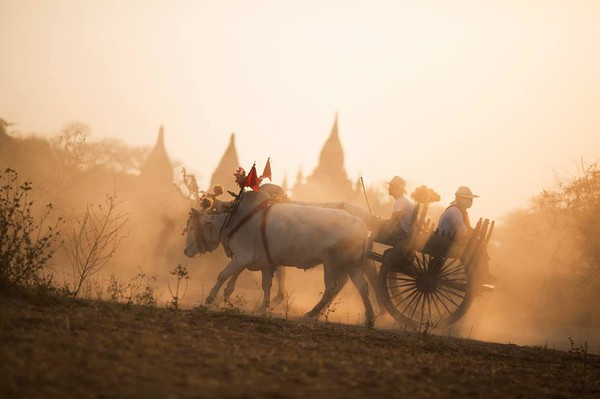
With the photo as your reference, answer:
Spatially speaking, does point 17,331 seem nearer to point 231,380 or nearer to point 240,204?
point 231,380

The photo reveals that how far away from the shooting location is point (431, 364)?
5898mm

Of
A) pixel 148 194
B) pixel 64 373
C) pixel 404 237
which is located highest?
pixel 148 194

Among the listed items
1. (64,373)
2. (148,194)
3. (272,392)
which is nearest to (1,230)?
(64,373)

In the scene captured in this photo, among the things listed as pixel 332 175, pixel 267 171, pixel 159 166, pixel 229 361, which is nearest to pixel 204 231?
pixel 267 171

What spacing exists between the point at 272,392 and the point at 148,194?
97.1ft

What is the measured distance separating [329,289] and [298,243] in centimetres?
92

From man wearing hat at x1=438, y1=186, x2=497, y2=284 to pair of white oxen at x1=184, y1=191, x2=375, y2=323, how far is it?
134 centimetres

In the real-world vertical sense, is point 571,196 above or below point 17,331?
above

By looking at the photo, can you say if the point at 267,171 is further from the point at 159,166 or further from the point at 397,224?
the point at 159,166

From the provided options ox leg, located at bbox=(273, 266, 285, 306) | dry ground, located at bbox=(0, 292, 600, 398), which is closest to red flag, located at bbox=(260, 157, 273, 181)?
ox leg, located at bbox=(273, 266, 285, 306)

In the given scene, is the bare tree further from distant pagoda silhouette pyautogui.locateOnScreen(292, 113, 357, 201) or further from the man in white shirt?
distant pagoda silhouette pyautogui.locateOnScreen(292, 113, 357, 201)

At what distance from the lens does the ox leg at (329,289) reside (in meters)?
10.1

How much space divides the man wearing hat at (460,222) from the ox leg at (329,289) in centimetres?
188

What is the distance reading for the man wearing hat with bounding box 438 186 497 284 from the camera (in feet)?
34.1
